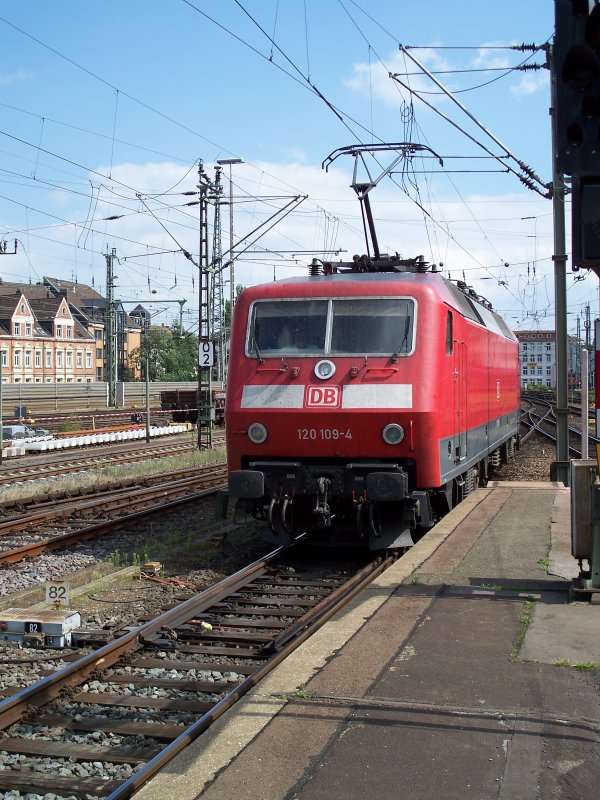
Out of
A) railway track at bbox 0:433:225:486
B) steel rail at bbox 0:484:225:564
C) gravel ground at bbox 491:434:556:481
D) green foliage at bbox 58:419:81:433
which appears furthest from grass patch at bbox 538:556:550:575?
green foliage at bbox 58:419:81:433

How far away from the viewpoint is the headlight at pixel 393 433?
29.1ft

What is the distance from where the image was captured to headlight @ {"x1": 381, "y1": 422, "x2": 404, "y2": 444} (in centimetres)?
888

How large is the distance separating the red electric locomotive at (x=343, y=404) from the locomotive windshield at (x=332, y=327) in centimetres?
1

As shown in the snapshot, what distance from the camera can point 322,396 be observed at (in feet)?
29.9

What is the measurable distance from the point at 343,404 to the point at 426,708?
15.6 feet

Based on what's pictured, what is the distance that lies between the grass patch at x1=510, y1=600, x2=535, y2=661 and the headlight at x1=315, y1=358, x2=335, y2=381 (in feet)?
11.4

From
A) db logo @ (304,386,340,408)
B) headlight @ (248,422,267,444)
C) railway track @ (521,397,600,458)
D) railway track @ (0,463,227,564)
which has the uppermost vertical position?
db logo @ (304,386,340,408)

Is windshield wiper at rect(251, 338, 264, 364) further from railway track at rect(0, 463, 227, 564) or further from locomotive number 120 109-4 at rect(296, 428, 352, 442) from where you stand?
railway track at rect(0, 463, 227, 564)

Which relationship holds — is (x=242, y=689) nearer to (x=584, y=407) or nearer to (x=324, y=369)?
(x=324, y=369)

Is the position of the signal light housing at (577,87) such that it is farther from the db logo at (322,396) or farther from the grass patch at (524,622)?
the db logo at (322,396)

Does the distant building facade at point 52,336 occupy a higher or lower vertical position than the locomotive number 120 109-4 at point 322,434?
higher

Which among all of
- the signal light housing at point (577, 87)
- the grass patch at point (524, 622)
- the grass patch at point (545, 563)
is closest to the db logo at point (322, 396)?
the grass patch at point (545, 563)

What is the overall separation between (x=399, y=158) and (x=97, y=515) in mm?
6905

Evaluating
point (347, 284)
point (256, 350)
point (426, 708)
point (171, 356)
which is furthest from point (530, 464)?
point (171, 356)
